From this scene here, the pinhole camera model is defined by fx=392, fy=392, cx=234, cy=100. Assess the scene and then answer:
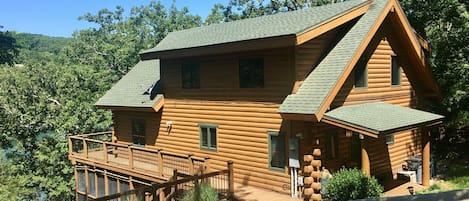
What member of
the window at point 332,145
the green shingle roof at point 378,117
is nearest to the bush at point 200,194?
the green shingle roof at point 378,117

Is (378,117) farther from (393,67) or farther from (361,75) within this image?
(393,67)

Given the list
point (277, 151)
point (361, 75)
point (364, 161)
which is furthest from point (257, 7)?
point (364, 161)

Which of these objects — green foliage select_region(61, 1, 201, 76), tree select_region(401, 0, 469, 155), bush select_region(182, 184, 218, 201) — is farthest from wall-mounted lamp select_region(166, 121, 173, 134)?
green foliage select_region(61, 1, 201, 76)

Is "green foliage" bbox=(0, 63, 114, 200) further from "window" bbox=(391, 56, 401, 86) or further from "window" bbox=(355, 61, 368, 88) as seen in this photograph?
"window" bbox=(391, 56, 401, 86)

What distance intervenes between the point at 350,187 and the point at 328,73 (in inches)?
130

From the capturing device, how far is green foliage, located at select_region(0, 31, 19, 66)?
138 feet

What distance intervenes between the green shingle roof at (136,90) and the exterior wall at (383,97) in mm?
7699

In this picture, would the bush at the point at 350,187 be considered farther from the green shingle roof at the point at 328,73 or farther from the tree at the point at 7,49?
the tree at the point at 7,49

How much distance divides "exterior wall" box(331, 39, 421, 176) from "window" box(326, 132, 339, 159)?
3.24ft

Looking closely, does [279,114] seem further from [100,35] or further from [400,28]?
[100,35]

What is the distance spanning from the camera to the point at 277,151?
12102 millimetres

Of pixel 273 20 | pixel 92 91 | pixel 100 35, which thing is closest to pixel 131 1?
pixel 100 35

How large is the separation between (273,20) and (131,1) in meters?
42.4

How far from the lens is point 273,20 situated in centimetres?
1512
